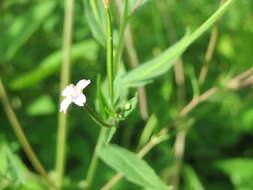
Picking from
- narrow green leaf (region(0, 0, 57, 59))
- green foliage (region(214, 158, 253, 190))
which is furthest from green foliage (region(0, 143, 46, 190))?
green foliage (region(214, 158, 253, 190))

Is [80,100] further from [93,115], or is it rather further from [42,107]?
[42,107]

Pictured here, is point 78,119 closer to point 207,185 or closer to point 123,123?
point 123,123

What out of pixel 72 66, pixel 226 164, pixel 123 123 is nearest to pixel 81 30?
pixel 72 66

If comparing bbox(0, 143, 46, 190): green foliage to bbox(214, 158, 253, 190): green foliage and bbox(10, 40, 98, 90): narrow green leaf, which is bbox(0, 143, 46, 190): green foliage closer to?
bbox(10, 40, 98, 90): narrow green leaf

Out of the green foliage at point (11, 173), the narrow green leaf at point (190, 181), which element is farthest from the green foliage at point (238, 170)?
the green foliage at point (11, 173)

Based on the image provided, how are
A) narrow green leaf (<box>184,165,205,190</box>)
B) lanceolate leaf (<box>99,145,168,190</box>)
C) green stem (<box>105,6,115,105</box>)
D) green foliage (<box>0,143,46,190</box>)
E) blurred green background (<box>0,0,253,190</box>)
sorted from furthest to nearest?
blurred green background (<box>0,0,253,190</box>) < narrow green leaf (<box>184,165,205,190</box>) < green foliage (<box>0,143,46,190</box>) < lanceolate leaf (<box>99,145,168,190</box>) < green stem (<box>105,6,115,105</box>)

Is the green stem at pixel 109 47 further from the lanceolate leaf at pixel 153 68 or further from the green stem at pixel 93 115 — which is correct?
the lanceolate leaf at pixel 153 68

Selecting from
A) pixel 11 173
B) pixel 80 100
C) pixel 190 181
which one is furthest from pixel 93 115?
pixel 190 181
